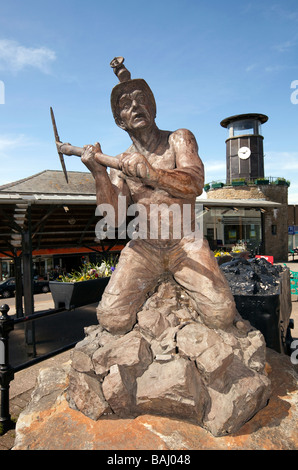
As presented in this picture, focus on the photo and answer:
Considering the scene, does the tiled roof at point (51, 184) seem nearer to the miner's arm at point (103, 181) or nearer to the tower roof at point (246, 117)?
the miner's arm at point (103, 181)

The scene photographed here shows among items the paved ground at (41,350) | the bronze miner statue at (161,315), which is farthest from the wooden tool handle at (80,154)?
the paved ground at (41,350)

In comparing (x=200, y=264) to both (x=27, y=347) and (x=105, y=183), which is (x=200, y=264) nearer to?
(x=105, y=183)

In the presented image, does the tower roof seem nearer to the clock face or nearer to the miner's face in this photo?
the clock face

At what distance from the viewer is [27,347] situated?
18.0 feet

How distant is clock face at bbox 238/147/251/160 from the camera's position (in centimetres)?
2500

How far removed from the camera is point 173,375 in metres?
2.13

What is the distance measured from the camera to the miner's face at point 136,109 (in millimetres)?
2660

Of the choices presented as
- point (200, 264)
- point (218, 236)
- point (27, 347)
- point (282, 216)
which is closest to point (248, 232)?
point (218, 236)

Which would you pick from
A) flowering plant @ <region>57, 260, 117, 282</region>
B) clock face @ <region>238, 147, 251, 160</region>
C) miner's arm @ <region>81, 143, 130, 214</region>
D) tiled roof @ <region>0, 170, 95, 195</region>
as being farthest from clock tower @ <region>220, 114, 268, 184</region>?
miner's arm @ <region>81, 143, 130, 214</region>

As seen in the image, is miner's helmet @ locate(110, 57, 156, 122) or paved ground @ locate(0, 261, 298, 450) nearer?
miner's helmet @ locate(110, 57, 156, 122)

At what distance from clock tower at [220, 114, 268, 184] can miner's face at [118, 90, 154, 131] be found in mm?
23539

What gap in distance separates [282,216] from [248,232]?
11.6ft

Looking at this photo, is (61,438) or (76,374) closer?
(61,438)

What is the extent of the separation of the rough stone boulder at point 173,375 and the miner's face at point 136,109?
60.5 inches
